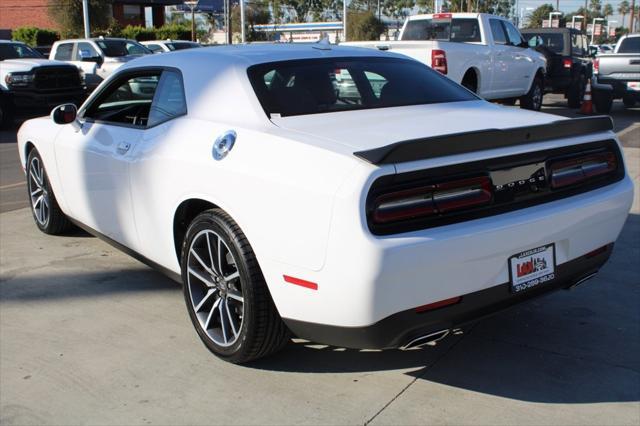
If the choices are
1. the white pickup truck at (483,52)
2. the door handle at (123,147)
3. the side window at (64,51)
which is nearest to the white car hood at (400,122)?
the door handle at (123,147)

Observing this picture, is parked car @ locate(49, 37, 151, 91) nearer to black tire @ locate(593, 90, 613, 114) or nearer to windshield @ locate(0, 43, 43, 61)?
windshield @ locate(0, 43, 43, 61)

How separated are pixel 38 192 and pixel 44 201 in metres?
0.14

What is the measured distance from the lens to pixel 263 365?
361cm

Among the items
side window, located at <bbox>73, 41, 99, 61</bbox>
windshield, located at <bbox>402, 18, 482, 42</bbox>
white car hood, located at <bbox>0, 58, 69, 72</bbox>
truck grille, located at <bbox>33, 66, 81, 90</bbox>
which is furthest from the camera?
side window, located at <bbox>73, 41, 99, 61</bbox>

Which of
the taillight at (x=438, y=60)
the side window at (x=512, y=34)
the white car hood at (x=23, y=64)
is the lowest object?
the white car hood at (x=23, y=64)

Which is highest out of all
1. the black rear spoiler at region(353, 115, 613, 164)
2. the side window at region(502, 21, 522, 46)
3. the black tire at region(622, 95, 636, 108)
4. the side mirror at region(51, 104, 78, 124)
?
the side window at region(502, 21, 522, 46)

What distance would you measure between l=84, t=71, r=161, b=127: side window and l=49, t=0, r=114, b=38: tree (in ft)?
122

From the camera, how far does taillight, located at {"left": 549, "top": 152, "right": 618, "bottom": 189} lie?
340 centimetres

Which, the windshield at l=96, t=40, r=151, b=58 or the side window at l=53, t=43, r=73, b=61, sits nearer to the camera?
the windshield at l=96, t=40, r=151, b=58

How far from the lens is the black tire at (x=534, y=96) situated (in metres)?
14.8

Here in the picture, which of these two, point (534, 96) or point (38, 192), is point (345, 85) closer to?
point (38, 192)

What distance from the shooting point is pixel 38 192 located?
5.97 metres

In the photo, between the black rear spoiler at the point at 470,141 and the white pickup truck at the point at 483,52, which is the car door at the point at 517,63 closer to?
the white pickup truck at the point at 483,52

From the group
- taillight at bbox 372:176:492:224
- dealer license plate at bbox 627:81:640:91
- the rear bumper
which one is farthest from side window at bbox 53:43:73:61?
taillight at bbox 372:176:492:224
